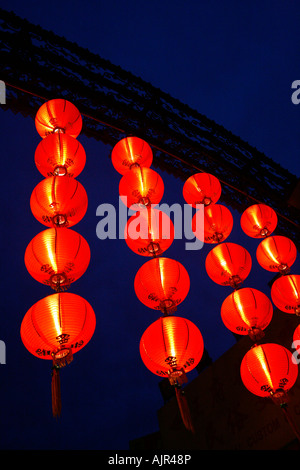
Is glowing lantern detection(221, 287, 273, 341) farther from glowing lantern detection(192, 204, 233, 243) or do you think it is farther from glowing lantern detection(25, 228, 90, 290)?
glowing lantern detection(25, 228, 90, 290)

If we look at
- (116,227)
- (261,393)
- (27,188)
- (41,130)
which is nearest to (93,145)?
(27,188)

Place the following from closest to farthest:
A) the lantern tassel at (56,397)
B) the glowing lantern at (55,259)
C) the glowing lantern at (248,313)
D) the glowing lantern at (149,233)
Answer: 1. the lantern tassel at (56,397)
2. the glowing lantern at (55,259)
3. the glowing lantern at (248,313)
4. the glowing lantern at (149,233)

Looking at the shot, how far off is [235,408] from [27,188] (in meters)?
10.8

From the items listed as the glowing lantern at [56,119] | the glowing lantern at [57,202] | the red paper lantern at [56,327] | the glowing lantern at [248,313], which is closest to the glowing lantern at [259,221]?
the glowing lantern at [248,313]

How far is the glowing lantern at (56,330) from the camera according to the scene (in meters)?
3.48

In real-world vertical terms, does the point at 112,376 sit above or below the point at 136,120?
below

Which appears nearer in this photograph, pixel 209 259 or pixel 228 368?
pixel 209 259

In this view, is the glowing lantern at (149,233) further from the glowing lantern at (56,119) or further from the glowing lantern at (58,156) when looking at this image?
the glowing lantern at (56,119)

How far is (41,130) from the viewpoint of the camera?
532cm

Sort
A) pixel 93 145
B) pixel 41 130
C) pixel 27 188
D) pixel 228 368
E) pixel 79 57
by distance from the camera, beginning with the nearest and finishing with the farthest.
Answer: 1. pixel 41 130
2. pixel 79 57
3. pixel 228 368
4. pixel 27 188
5. pixel 93 145

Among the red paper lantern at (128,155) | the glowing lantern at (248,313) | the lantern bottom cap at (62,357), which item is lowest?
the lantern bottom cap at (62,357)

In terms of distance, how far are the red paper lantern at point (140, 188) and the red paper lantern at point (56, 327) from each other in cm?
217

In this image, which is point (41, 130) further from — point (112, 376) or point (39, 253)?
point (112, 376)

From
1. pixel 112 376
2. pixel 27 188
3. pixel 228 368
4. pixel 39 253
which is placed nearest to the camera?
pixel 39 253
